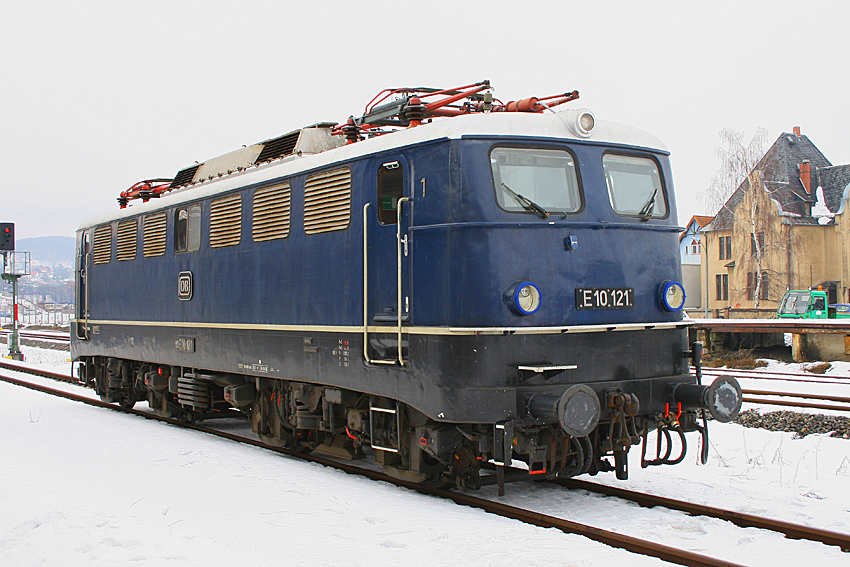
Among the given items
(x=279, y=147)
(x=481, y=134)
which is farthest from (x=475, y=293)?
(x=279, y=147)

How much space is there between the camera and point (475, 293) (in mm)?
6832

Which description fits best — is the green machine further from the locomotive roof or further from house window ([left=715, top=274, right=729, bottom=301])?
the locomotive roof

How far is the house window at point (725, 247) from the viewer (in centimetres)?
5106

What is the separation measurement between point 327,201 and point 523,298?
272cm

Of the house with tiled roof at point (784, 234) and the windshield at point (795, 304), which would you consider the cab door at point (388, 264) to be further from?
the house with tiled roof at point (784, 234)

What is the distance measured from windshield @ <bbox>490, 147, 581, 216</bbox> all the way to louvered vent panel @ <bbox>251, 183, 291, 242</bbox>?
305 cm

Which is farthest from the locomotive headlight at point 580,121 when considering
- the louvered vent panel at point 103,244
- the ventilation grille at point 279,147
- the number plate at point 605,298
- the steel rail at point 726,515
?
the louvered vent panel at point 103,244

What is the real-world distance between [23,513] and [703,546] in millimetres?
5215

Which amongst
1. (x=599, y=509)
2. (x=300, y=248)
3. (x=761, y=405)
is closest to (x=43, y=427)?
(x=300, y=248)

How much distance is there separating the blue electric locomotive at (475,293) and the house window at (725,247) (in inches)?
1802

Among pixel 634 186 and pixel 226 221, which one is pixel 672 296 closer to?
pixel 634 186

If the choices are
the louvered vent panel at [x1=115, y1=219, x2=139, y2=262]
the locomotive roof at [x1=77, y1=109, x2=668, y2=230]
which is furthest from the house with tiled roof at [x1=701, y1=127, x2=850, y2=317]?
the locomotive roof at [x1=77, y1=109, x2=668, y2=230]

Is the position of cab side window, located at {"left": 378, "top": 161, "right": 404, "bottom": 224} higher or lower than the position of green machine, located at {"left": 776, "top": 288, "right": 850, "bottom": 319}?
higher

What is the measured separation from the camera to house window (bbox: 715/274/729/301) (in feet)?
169
